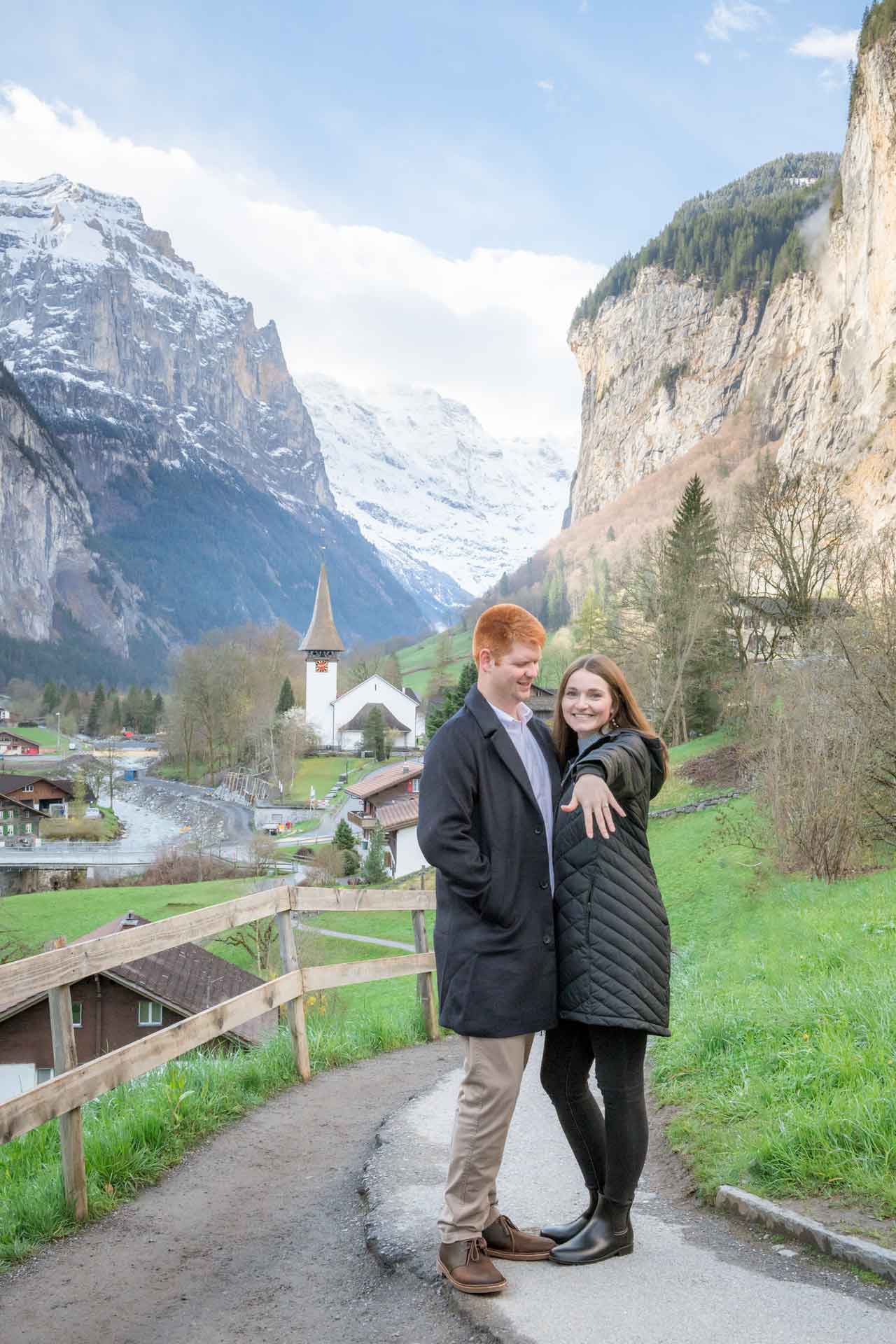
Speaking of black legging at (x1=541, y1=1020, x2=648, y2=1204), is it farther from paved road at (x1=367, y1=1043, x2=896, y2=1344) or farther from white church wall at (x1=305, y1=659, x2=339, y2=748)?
white church wall at (x1=305, y1=659, x2=339, y2=748)

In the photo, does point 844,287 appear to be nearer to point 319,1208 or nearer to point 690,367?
point 319,1208

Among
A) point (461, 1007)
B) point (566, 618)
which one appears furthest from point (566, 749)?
point (566, 618)

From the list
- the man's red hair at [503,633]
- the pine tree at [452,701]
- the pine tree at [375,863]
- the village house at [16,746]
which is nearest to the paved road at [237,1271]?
the man's red hair at [503,633]

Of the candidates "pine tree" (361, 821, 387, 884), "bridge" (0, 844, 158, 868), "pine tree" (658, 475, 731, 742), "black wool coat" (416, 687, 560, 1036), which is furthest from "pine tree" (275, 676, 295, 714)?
"black wool coat" (416, 687, 560, 1036)

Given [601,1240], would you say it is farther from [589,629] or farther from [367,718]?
[367,718]

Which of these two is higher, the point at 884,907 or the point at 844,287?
the point at 844,287

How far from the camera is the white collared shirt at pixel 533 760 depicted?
3.96 m

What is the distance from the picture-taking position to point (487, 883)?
3.69 meters

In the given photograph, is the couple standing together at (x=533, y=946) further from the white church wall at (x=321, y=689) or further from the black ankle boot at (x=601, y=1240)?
the white church wall at (x=321, y=689)

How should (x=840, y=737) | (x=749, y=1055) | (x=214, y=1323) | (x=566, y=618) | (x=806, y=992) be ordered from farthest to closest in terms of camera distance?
(x=566, y=618) → (x=840, y=737) → (x=806, y=992) → (x=749, y=1055) → (x=214, y=1323)

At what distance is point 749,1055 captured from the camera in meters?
5.81

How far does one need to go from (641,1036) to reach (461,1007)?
0.68 metres

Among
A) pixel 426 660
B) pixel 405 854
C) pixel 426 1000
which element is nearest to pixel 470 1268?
pixel 426 1000

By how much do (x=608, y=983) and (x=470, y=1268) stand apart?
107 cm
